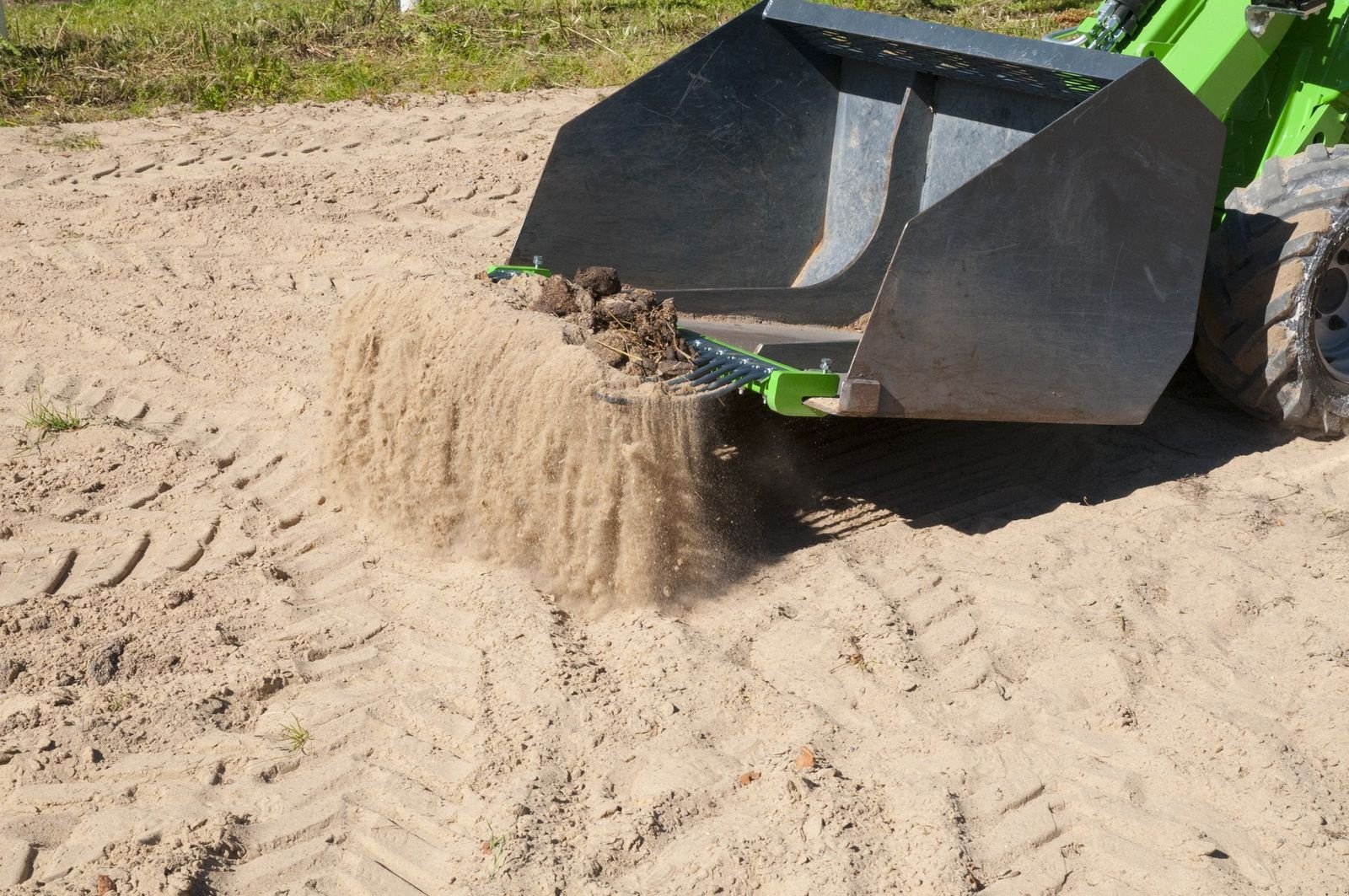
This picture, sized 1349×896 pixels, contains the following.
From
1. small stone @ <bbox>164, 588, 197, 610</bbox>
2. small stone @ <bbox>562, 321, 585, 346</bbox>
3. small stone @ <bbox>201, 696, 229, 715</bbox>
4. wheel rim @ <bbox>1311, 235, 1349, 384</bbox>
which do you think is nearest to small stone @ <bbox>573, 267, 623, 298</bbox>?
small stone @ <bbox>562, 321, 585, 346</bbox>

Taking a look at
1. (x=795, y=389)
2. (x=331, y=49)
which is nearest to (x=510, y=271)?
(x=795, y=389)

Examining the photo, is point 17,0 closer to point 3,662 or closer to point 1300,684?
point 3,662

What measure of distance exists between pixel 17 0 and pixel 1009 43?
10.6 meters

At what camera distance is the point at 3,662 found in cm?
315

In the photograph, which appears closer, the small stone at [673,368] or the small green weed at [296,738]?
the small green weed at [296,738]

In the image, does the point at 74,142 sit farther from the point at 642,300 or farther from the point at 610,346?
the point at 610,346

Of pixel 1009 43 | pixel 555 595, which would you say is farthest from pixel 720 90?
pixel 555 595

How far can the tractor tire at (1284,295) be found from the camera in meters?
3.99

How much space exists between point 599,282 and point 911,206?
146cm

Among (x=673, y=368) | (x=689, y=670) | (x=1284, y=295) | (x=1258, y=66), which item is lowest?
(x=689, y=670)

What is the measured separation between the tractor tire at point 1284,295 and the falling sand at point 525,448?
1.84 meters

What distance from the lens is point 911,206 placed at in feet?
15.3

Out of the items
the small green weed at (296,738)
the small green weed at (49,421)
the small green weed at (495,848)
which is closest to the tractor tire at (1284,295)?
the small green weed at (495,848)

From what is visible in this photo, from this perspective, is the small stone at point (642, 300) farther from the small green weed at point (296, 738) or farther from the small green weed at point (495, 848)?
the small green weed at point (495, 848)
